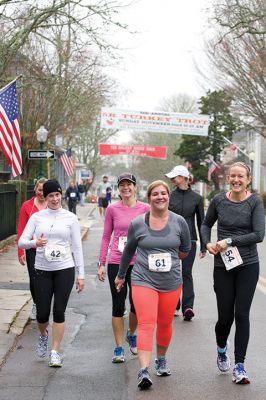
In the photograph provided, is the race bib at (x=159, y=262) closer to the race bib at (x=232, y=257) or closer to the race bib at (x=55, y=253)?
the race bib at (x=232, y=257)

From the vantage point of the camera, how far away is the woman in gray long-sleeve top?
19.8ft

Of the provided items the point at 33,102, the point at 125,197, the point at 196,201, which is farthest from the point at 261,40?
the point at 125,197

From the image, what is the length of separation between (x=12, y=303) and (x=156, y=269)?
4442 millimetres

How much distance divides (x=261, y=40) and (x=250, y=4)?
81.3 inches

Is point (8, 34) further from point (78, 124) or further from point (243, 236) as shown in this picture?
point (243, 236)

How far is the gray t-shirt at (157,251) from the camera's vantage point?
594cm

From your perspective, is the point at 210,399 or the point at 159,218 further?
the point at 159,218

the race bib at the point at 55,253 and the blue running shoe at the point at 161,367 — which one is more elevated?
the race bib at the point at 55,253

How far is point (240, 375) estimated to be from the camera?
596cm

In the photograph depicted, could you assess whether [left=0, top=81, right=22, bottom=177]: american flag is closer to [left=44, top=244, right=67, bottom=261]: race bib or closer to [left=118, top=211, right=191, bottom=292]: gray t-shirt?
[left=44, top=244, right=67, bottom=261]: race bib

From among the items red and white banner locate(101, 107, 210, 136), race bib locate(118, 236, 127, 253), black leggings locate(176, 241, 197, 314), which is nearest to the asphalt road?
black leggings locate(176, 241, 197, 314)

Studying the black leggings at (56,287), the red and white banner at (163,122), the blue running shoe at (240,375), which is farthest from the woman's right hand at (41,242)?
the red and white banner at (163,122)

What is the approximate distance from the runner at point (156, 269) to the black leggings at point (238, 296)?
15.1 inches

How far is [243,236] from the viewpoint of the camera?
604 cm
